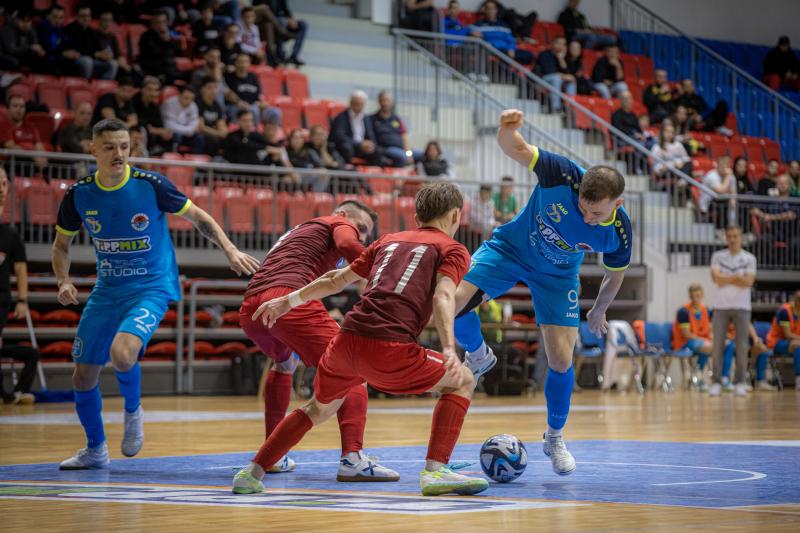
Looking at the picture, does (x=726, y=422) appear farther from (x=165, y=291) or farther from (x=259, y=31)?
(x=259, y=31)

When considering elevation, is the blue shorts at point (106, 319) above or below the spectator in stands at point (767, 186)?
Answer: below

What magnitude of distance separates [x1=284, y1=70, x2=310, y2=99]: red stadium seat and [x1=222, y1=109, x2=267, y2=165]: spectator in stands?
10.5 ft

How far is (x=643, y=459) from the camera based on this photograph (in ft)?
25.4

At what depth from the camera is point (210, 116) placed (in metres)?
18.1

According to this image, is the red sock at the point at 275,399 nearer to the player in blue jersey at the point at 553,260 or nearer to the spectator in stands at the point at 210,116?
the player in blue jersey at the point at 553,260

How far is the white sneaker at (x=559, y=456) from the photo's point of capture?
671cm

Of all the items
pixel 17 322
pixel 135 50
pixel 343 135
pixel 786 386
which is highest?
pixel 135 50

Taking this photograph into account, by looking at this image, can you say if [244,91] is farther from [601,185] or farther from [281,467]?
[601,185]

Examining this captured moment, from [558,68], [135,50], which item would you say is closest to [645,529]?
[135,50]

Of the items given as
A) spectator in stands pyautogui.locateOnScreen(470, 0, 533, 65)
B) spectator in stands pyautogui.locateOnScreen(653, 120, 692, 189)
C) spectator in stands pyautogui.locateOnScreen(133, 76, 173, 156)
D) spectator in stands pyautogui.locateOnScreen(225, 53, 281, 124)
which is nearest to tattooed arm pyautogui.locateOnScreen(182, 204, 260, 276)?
spectator in stands pyautogui.locateOnScreen(133, 76, 173, 156)

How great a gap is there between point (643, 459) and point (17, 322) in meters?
10.5

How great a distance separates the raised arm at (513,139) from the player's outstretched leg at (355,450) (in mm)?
1558

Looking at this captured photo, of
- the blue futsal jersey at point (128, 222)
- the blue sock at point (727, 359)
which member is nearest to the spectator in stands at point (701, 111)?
the blue sock at point (727, 359)

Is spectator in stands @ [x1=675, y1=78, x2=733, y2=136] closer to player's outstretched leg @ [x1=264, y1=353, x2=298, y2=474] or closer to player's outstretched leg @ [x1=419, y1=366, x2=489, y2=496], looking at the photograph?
player's outstretched leg @ [x1=264, y1=353, x2=298, y2=474]
